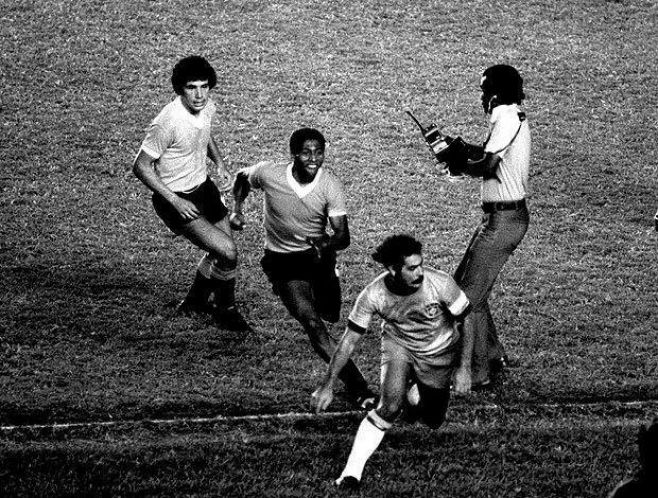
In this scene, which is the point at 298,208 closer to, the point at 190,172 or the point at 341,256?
the point at 190,172

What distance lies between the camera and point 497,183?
318 inches

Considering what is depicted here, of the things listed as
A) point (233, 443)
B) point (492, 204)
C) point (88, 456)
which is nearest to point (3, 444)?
point (88, 456)

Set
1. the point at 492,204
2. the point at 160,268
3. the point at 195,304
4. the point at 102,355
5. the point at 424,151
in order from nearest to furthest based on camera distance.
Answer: the point at 492,204 < the point at 102,355 < the point at 195,304 < the point at 160,268 < the point at 424,151

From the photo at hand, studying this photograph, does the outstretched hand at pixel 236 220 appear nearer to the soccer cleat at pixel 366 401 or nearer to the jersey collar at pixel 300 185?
the jersey collar at pixel 300 185

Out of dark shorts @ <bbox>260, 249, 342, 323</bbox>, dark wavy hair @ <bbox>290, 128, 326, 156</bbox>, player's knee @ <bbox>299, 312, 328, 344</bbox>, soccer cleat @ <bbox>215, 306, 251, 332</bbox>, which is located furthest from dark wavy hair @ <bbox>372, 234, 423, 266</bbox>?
soccer cleat @ <bbox>215, 306, 251, 332</bbox>

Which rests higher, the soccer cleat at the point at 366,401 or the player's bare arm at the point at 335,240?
the player's bare arm at the point at 335,240

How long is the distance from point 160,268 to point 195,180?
87.1 inches

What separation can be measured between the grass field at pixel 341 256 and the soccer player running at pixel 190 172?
815mm

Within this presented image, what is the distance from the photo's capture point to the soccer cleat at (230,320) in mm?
9352

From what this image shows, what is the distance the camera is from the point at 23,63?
1612cm

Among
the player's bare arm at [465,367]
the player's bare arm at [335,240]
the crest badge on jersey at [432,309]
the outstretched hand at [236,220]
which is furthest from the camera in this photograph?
the outstretched hand at [236,220]

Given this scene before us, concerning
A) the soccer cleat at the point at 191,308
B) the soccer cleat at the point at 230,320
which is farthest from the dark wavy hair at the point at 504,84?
the soccer cleat at the point at 191,308

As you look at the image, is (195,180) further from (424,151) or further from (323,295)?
(424,151)

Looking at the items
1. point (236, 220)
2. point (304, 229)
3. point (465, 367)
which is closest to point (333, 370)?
point (465, 367)
